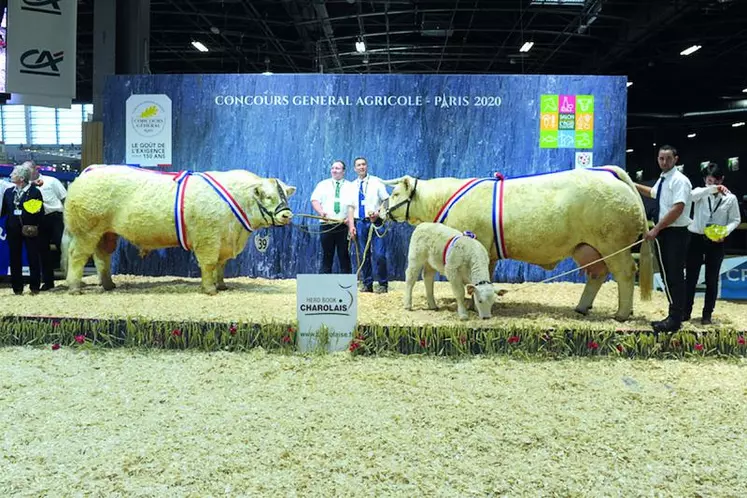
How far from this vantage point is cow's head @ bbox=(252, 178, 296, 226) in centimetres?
649

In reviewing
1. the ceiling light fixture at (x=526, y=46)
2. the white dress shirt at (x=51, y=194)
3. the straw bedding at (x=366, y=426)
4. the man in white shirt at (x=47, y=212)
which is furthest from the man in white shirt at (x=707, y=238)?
the ceiling light fixture at (x=526, y=46)

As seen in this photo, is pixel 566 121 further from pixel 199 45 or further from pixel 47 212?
pixel 199 45

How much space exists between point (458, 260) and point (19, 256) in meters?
4.76

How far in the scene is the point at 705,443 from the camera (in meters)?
2.97

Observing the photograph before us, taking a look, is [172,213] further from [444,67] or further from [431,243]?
[444,67]

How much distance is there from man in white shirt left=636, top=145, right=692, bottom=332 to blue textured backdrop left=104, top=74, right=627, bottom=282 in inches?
122

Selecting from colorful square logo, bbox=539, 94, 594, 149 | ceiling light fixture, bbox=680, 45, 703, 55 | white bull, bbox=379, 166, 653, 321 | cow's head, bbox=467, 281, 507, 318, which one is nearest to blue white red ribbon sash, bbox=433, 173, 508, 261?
white bull, bbox=379, 166, 653, 321

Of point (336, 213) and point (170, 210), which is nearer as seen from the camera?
point (170, 210)

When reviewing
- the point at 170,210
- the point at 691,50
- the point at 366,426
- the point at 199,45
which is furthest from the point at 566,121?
the point at 199,45

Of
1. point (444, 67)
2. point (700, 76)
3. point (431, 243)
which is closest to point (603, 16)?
point (444, 67)

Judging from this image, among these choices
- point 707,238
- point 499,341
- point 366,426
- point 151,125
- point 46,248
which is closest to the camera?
point 366,426

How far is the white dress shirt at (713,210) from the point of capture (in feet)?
17.1

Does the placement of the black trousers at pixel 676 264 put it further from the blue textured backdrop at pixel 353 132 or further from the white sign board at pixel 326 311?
the blue textured backdrop at pixel 353 132

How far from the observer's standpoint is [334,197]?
7.10m
